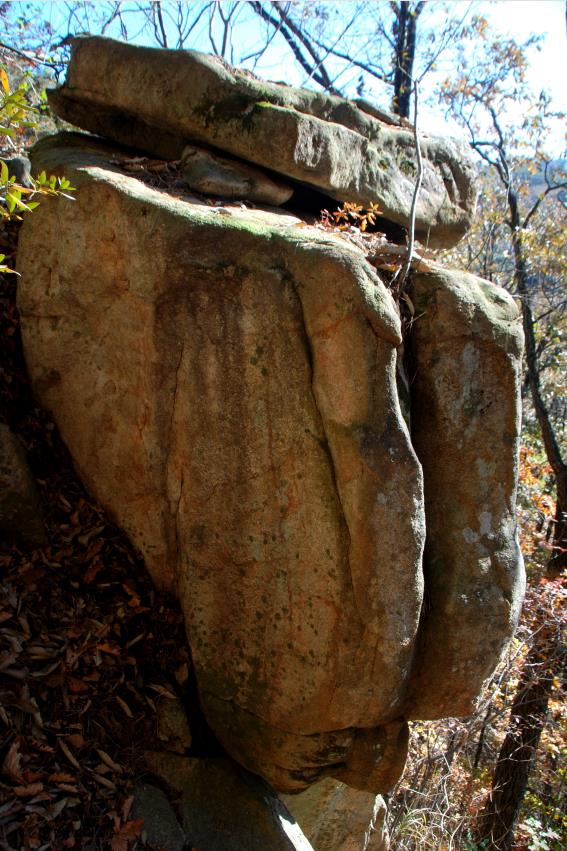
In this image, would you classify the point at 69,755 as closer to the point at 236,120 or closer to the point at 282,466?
the point at 282,466

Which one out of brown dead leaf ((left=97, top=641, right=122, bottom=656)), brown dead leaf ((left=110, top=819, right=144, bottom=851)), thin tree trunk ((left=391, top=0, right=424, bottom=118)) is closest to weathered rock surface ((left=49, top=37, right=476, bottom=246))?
brown dead leaf ((left=97, top=641, right=122, bottom=656))

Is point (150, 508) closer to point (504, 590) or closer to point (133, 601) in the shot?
point (133, 601)

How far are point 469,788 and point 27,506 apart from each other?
7.22 metres

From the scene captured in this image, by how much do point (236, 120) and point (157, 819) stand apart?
433cm

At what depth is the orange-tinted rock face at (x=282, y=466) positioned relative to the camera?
145 inches

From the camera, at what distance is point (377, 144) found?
5.79m

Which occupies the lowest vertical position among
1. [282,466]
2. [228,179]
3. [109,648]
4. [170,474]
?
[109,648]

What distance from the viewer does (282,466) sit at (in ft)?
12.7

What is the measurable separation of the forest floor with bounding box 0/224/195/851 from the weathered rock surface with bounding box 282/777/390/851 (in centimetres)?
173

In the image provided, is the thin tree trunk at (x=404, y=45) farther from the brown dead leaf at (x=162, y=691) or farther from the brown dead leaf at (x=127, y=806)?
the brown dead leaf at (x=127, y=806)

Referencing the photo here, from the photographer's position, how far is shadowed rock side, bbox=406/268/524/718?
3.99 meters

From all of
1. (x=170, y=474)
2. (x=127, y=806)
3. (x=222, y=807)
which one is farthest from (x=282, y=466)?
(x=222, y=807)

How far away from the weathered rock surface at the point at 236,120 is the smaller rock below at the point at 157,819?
399cm

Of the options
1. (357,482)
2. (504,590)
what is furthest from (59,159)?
(504,590)
